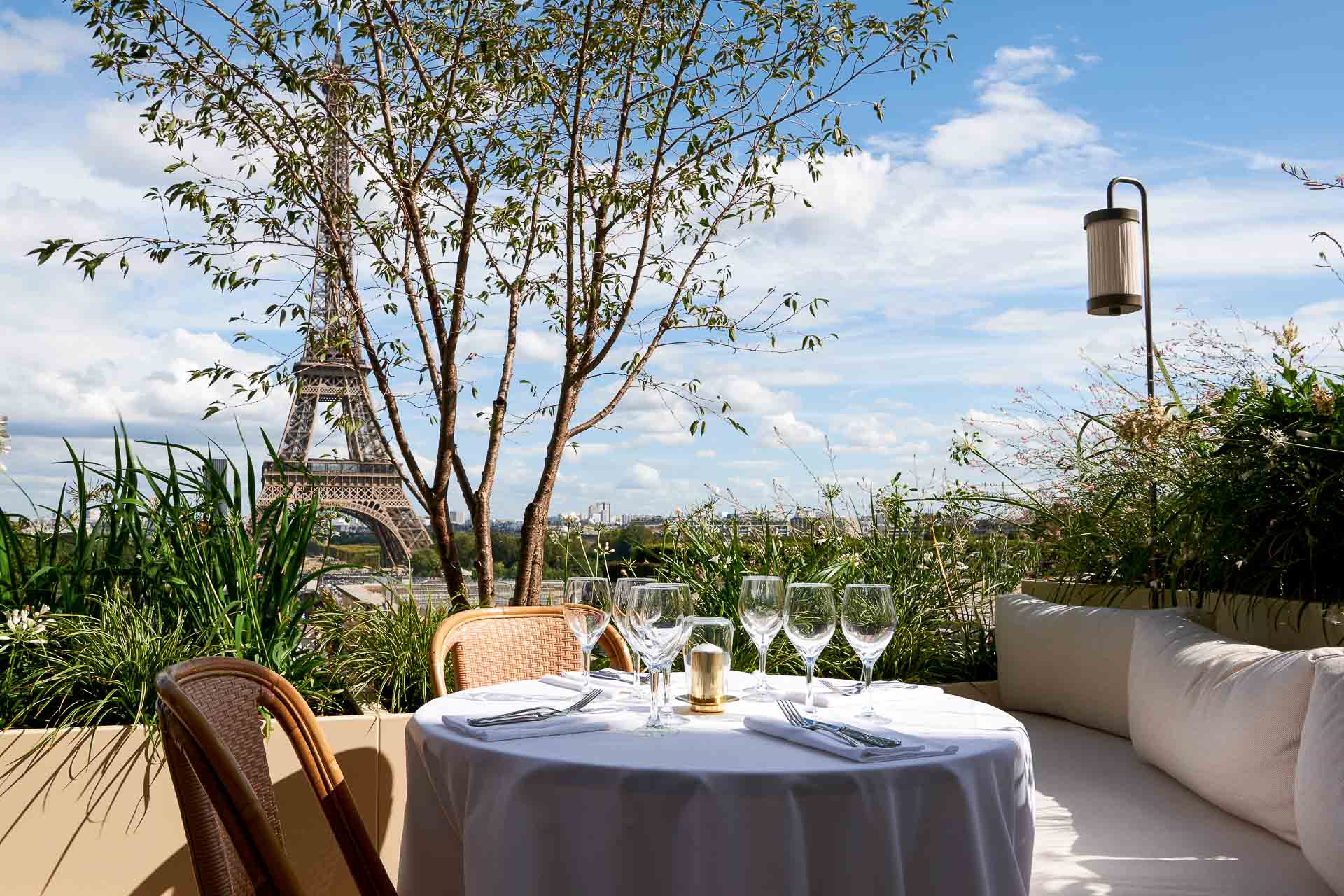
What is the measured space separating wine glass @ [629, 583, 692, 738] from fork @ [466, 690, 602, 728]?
0.55ft

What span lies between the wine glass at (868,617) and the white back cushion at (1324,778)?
32.9 inches

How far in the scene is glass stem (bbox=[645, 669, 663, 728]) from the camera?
1.57m

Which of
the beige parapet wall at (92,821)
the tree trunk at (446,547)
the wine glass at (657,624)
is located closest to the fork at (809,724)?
the wine glass at (657,624)

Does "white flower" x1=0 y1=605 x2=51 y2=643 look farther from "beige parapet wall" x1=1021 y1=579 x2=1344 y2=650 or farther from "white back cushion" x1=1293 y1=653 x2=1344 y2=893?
"beige parapet wall" x1=1021 y1=579 x2=1344 y2=650

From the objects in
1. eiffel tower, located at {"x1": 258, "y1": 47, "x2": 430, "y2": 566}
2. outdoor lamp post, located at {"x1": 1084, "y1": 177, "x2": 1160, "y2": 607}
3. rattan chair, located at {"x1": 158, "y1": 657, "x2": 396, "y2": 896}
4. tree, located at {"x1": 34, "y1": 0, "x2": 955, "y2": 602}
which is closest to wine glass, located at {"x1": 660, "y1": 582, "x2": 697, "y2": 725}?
rattan chair, located at {"x1": 158, "y1": 657, "x2": 396, "y2": 896}

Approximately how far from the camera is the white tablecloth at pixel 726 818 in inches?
50.8

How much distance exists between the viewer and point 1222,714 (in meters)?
2.20

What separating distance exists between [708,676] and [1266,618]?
1898 mm

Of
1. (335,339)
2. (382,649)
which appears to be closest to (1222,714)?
(382,649)

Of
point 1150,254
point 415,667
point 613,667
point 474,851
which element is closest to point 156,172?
point 415,667

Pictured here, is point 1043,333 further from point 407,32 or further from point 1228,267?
point 407,32

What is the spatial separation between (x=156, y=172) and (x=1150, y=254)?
468 centimetres

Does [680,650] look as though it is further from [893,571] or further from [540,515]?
[540,515]

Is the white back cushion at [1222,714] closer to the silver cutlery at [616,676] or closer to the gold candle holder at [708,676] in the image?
the gold candle holder at [708,676]
